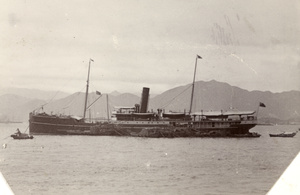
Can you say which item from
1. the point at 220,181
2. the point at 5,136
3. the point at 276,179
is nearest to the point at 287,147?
the point at 276,179

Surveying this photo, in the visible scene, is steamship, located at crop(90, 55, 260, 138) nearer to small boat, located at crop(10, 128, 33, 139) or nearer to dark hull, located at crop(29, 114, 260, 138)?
dark hull, located at crop(29, 114, 260, 138)

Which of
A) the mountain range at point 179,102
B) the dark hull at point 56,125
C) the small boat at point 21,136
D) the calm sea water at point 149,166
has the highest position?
the mountain range at point 179,102

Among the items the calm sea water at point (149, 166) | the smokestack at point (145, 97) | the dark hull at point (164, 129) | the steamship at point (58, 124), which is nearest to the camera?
the calm sea water at point (149, 166)

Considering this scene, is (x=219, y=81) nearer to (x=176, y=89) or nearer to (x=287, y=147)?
(x=176, y=89)

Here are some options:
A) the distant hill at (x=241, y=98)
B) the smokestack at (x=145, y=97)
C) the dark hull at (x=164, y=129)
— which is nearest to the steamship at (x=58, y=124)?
the dark hull at (x=164, y=129)

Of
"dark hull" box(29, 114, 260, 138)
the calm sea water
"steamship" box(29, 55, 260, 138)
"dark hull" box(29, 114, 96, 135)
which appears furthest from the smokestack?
"dark hull" box(29, 114, 96, 135)

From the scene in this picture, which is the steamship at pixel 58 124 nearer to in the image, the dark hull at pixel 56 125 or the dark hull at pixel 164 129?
the dark hull at pixel 56 125
